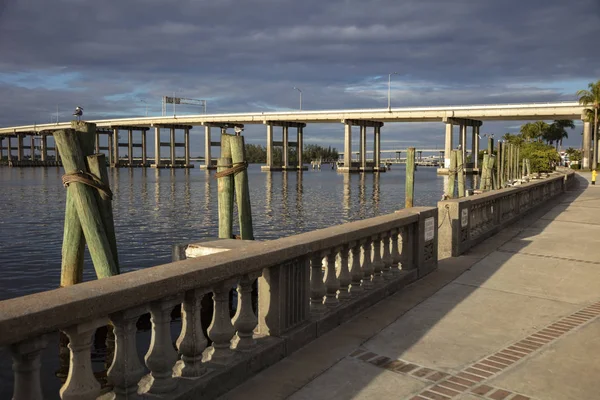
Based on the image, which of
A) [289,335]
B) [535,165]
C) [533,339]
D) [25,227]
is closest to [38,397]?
[289,335]

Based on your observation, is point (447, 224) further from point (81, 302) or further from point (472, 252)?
point (81, 302)

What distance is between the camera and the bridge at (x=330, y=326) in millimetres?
3133

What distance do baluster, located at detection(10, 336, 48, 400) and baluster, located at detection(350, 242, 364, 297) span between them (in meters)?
4.05

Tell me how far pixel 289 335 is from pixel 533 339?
2.60 meters

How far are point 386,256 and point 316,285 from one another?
188cm

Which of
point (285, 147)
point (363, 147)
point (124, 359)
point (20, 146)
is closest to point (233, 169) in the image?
point (124, 359)

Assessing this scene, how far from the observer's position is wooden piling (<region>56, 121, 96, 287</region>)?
28.7 ft

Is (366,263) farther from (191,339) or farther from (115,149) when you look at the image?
(115,149)

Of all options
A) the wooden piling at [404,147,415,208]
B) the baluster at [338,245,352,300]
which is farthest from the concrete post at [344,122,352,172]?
the baluster at [338,245,352,300]

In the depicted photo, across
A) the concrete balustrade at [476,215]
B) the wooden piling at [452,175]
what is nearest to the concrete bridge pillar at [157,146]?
the wooden piling at [452,175]

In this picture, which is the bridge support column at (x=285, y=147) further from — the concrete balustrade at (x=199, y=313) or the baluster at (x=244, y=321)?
the baluster at (x=244, y=321)

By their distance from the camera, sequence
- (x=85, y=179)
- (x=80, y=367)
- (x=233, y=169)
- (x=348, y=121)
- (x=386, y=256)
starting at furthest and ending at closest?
1. (x=348, y=121)
2. (x=233, y=169)
3. (x=85, y=179)
4. (x=386, y=256)
5. (x=80, y=367)

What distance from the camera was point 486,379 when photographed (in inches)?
173

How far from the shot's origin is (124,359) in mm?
3373
